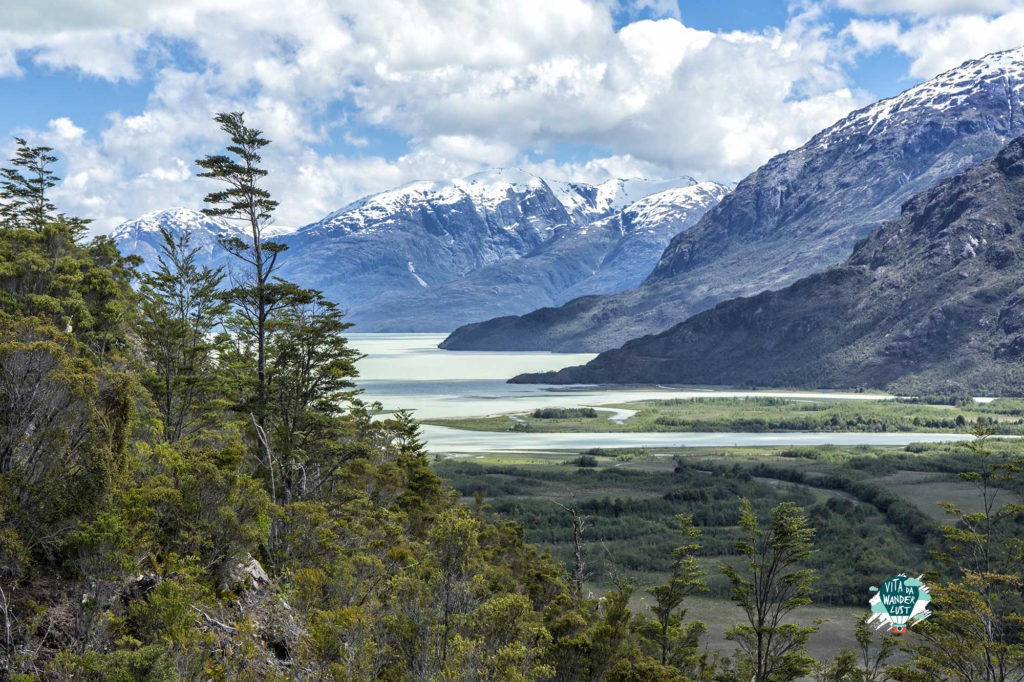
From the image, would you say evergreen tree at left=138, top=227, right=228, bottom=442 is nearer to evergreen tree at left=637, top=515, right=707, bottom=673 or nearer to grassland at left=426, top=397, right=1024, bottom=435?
evergreen tree at left=637, top=515, right=707, bottom=673

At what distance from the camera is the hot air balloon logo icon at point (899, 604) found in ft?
145

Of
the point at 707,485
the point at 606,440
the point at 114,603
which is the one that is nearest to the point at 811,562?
the point at 707,485

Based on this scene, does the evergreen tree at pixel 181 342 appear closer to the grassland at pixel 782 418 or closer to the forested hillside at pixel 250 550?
the forested hillside at pixel 250 550

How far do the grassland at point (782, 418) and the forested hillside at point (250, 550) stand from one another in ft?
347

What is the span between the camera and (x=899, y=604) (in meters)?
46.8

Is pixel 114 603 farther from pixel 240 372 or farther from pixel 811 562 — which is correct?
pixel 811 562

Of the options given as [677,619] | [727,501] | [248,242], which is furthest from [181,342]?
→ [727,501]

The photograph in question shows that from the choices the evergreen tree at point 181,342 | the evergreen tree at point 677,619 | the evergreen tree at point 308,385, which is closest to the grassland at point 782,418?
the evergreen tree at point 181,342

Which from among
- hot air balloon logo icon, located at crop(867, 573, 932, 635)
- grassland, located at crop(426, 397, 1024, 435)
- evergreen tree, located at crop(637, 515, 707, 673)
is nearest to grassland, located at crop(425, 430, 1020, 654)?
hot air balloon logo icon, located at crop(867, 573, 932, 635)

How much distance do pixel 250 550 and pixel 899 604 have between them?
3815 cm

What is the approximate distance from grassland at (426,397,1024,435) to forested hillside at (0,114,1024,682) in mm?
105885

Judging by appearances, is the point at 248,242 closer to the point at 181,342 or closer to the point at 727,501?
the point at 181,342

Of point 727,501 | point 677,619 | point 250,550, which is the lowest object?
point 727,501

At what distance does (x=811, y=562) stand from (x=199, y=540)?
52.1m
